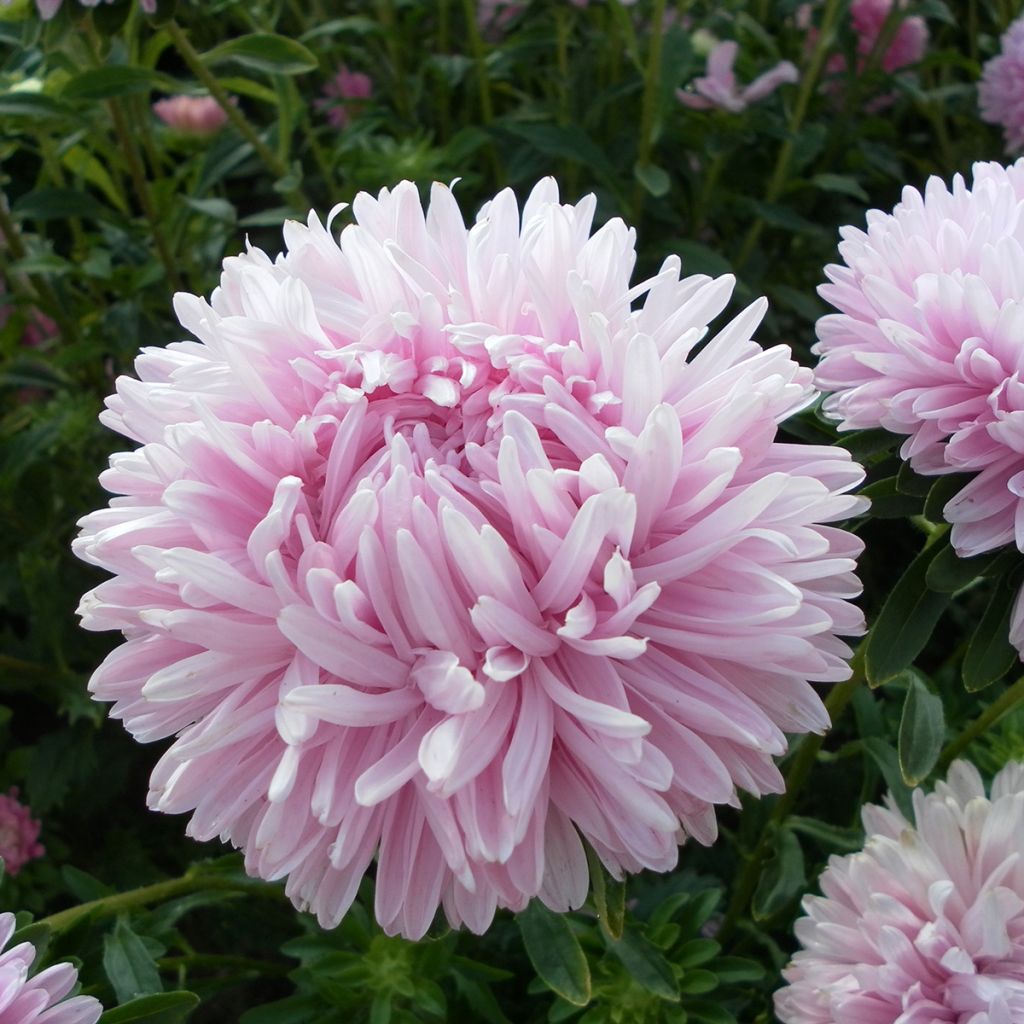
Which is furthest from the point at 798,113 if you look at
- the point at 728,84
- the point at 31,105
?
the point at 31,105

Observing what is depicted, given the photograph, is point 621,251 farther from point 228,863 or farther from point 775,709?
point 228,863

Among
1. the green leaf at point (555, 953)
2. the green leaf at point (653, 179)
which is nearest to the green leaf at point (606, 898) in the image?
the green leaf at point (555, 953)

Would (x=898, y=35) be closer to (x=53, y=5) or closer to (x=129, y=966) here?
(x=53, y=5)

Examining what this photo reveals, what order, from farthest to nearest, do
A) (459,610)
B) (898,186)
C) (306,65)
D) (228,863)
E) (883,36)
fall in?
(898,186) → (883,36) → (306,65) → (228,863) → (459,610)

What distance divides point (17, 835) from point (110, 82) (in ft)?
2.73

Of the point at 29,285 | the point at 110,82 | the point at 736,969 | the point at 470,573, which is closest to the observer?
the point at 470,573

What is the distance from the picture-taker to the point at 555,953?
728mm

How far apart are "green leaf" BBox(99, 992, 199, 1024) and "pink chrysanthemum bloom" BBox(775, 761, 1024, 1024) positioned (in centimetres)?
42

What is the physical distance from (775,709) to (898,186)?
4.68 feet

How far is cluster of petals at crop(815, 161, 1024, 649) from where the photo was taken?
60 centimetres

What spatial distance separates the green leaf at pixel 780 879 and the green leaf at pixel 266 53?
886 mm

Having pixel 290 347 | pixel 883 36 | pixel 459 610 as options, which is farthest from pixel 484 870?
pixel 883 36

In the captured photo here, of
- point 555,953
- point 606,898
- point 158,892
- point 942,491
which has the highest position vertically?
point 942,491

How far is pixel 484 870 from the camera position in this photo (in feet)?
1.83
